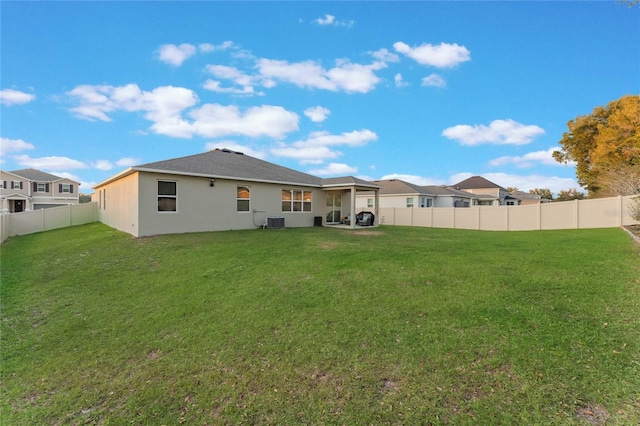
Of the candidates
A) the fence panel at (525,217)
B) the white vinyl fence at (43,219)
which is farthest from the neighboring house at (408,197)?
the white vinyl fence at (43,219)

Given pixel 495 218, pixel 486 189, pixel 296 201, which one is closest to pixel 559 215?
pixel 495 218

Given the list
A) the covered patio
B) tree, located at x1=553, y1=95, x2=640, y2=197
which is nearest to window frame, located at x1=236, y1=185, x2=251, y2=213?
the covered patio

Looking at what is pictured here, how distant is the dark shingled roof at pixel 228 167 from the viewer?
13020 mm

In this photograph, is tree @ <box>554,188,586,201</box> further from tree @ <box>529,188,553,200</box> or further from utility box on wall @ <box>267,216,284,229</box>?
utility box on wall @ <box>267,216,284,229</box>

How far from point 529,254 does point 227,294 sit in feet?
25.3

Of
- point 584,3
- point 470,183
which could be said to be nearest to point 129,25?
point 584,3

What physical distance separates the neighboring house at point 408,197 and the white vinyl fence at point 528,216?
224 inches

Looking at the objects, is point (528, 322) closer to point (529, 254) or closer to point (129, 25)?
point (529, 254)

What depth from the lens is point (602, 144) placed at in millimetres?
19844

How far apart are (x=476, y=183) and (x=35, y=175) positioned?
6104 cm

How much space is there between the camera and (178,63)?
12914 millimetres

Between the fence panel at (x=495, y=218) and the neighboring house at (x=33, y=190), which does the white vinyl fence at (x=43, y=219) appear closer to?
the neighboring house at (x=33, y=190)

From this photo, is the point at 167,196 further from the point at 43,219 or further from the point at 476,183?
the point at 476,183

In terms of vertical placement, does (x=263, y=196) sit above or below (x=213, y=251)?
above
